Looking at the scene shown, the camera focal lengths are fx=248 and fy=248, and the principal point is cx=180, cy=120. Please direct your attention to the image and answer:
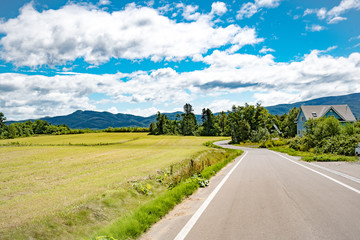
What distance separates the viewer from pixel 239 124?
7419 cm

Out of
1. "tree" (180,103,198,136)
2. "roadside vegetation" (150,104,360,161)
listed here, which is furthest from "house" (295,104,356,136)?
"tree" (180,103,198,136)

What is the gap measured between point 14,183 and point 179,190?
9399 millimetres

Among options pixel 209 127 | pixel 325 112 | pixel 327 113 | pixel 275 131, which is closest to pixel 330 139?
pixel 325 112

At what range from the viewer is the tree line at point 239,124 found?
235 ft

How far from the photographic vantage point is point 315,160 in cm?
1859

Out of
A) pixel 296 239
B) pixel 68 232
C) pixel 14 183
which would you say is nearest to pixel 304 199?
pixel 296 239

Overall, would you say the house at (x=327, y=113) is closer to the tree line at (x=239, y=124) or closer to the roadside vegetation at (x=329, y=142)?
the tree line at (x=239, y=124)

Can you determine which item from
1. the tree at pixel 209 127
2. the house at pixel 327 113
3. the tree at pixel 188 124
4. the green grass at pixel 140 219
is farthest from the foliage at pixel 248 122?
the green grass at pixel 140 219

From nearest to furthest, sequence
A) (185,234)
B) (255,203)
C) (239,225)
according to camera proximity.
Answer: (185,234) → (239,225) → (255,203)

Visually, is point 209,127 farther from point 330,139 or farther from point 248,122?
point 330,139

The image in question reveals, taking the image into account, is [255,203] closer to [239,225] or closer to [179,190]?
[239,225]

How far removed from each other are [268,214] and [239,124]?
7057 centimetres

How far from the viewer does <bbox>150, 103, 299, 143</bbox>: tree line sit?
71.8 meters

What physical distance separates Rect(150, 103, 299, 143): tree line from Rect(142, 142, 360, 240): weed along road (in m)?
62.0
